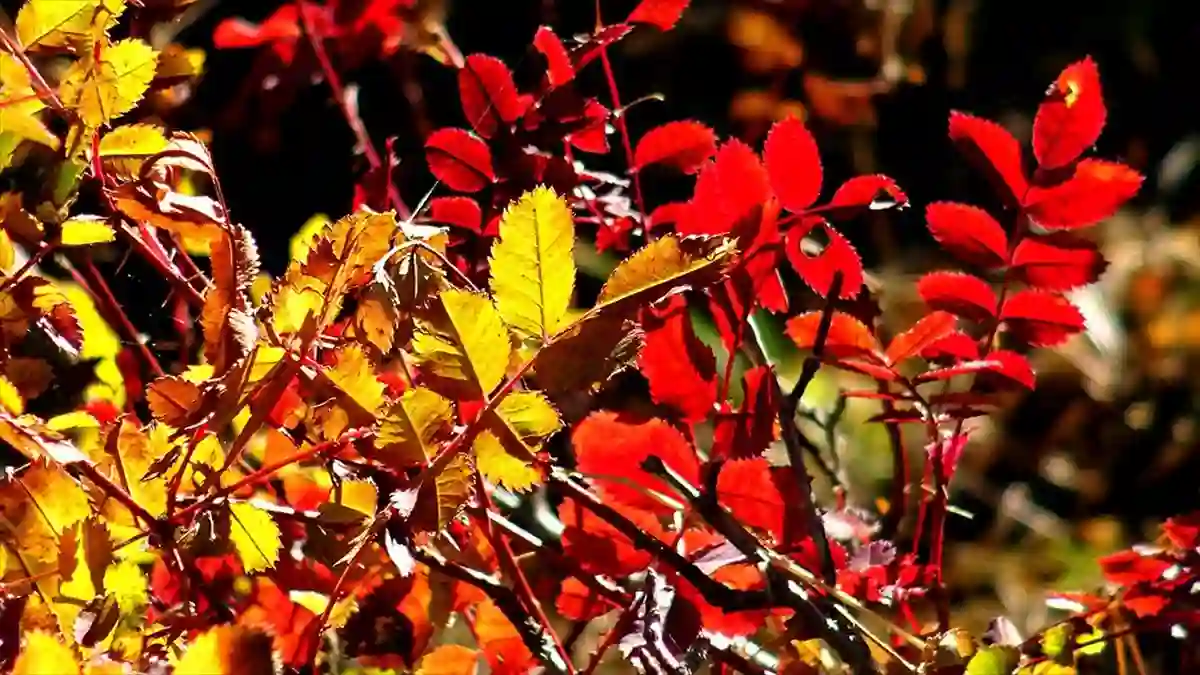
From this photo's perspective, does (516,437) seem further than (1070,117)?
No

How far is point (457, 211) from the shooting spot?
61cm

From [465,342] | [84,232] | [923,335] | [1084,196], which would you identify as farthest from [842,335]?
[84,232]

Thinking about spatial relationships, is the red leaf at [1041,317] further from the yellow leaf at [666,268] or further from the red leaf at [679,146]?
the yellow leaf at [666,268]

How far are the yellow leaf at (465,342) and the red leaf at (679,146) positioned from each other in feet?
0.95

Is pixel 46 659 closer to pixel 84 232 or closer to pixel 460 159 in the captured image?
pixel 84 232

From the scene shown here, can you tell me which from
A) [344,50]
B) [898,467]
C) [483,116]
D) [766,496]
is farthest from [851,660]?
[344,50]

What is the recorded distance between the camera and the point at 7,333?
1.75 ft

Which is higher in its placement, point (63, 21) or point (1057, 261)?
point (63, 21)

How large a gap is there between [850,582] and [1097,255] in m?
0.21

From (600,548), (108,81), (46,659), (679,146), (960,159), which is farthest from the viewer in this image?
(960,159)

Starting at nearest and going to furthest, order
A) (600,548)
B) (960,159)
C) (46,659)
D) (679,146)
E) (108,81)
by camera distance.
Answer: (46,659)
(108,81)
(600,548)
(679,146)
(960,159)

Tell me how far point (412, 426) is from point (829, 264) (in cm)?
23

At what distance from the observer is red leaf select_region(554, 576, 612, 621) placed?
60 centimetres

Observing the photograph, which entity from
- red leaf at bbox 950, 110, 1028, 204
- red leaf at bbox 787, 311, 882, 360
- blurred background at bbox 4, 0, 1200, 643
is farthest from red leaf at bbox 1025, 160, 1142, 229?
blurred background at bbox 4, 0, 1200, 643
